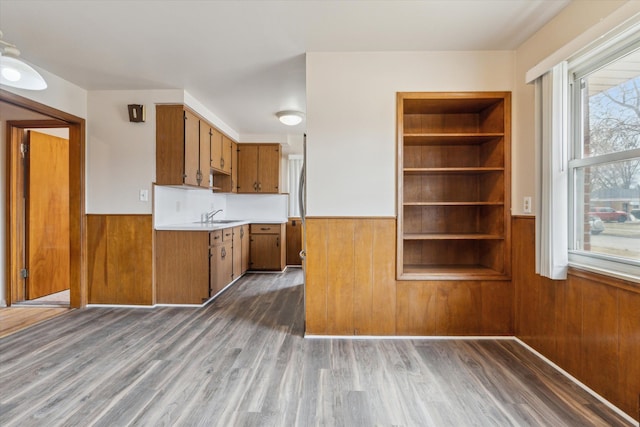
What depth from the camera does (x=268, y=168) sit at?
5.54 meters

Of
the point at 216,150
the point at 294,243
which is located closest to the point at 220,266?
the point at 216,150

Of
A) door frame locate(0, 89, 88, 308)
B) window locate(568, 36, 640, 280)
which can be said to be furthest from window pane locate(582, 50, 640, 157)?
door frame locate(0, 89, 88, 308)

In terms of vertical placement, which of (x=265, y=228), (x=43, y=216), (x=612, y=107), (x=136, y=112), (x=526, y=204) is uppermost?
(x=136, y=112)

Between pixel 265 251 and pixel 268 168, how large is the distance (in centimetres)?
144

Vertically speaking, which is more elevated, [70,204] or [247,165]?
[247,165]

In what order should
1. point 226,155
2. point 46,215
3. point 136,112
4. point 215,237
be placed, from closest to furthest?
point 136,112
point 215,237
point 46,215
point 226,155

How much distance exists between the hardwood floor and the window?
86 cm

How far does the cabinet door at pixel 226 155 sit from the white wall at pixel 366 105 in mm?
2504

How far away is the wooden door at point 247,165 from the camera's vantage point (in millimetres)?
5547

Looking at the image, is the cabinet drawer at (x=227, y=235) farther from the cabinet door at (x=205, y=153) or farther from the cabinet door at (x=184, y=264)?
the cabinet door at (x=205, y=153)

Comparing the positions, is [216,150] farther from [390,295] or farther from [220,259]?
[390,295]

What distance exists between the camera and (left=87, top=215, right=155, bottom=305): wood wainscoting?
11.5 feet

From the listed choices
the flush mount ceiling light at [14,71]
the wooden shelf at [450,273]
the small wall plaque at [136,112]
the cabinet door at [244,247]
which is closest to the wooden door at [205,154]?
the small wall plaque at [136,112]

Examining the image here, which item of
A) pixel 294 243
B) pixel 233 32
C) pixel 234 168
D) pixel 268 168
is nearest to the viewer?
pixel 233 32
